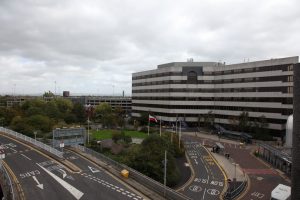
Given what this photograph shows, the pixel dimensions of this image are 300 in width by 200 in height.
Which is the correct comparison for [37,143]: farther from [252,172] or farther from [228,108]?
[228,108]

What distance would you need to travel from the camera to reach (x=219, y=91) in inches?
4948

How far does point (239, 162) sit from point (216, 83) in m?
63.2

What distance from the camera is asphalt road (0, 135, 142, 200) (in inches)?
1500

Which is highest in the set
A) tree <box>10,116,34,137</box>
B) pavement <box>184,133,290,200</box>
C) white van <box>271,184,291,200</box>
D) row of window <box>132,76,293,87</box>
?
row of window <box>132,76,293,87</box>

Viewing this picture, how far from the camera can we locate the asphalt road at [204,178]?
46.3 m

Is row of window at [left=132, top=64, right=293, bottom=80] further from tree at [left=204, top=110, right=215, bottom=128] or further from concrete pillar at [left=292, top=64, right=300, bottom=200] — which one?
concrete pillar at [left=292, top=64, right=300, bottom=200]

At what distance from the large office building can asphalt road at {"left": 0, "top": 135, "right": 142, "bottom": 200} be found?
7037cm

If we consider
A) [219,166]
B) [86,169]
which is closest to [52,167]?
[86,169]

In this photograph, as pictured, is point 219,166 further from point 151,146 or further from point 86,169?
point 86,169

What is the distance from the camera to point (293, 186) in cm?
2234

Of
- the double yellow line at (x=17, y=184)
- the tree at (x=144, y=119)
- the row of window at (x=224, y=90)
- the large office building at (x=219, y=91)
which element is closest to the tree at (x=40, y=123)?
the double yellow line at (x=17, y=184)

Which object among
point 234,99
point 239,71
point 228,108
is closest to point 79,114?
point 228,108

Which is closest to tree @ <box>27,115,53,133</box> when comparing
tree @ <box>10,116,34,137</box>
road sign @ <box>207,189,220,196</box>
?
tree @ <box>10,116,34,137</box>

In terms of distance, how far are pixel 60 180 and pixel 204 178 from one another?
25.2 meters
